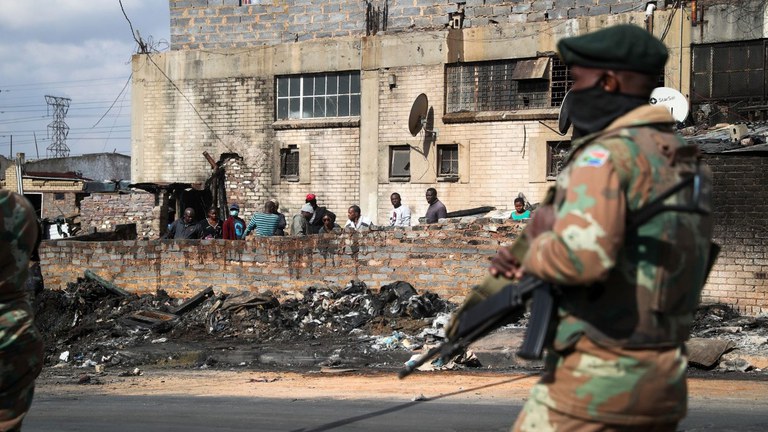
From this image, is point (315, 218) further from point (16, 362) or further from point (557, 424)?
point (557, 424)

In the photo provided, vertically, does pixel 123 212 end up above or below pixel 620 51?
below

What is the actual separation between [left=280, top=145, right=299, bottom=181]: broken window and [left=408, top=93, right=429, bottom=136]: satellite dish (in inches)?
138

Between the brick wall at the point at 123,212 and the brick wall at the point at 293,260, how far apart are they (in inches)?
274

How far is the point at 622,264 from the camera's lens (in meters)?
2.72

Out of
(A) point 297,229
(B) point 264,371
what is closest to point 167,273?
(A) point 297,229

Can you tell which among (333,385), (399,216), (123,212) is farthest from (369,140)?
(333,385)

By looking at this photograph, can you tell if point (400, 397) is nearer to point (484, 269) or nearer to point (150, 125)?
point (484, 269)

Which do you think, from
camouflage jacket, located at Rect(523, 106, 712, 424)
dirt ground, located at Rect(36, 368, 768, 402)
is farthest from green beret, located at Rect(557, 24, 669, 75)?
dirt ground, located at Rect(36, 368, 768, 402)

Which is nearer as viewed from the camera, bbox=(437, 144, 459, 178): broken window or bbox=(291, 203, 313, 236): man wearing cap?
bbox=(291, 203, 313, 236): man wearing cap

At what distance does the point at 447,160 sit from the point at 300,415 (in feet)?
47.7

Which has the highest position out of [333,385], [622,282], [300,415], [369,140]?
[369,140]

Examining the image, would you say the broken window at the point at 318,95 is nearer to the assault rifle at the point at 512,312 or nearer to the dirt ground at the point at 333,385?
the dirt ground at the point at 333,385

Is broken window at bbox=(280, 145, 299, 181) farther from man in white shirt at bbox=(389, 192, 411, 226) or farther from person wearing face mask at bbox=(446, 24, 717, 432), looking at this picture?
person wearing face mask at bbox=(446, 24, 717, 432)

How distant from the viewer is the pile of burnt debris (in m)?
12.9
